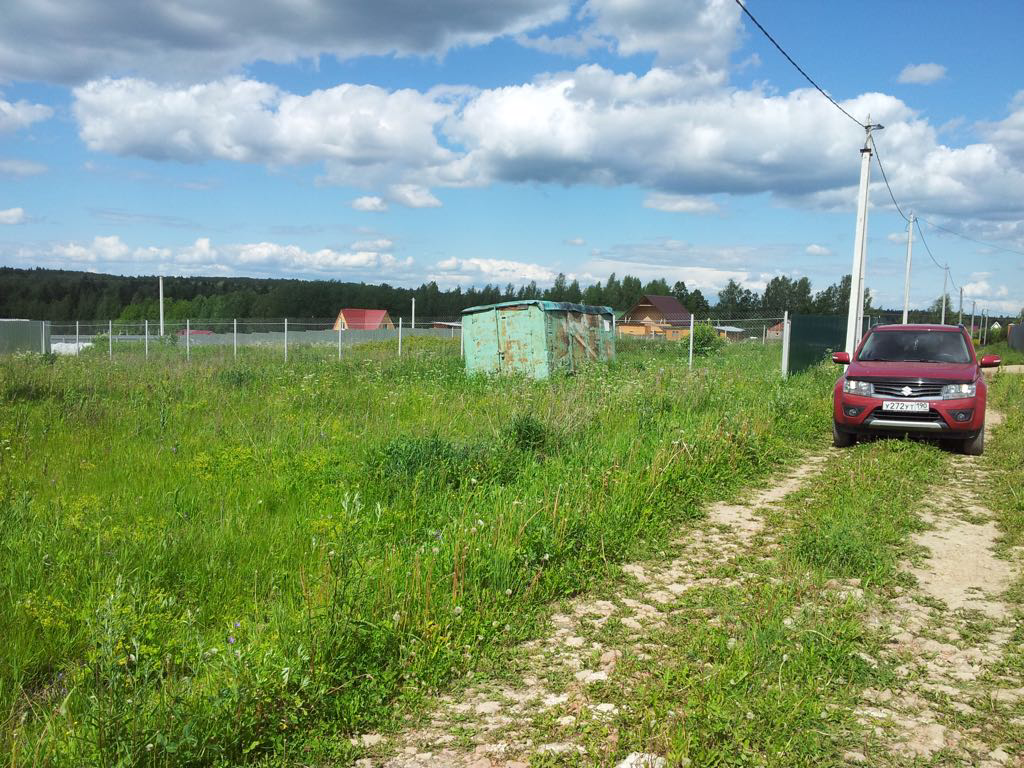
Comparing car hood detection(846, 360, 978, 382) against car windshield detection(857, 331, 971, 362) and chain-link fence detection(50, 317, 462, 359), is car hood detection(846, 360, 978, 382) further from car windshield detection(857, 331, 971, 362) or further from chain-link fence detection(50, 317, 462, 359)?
chain-link fence detection(50, 317, 462, 359)

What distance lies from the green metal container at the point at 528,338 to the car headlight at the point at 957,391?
870cm

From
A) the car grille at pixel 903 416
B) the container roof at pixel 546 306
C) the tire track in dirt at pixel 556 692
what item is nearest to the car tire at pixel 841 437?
the car grille at pixel 903 416

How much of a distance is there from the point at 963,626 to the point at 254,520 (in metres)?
4.67

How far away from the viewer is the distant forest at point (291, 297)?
85.5 metres

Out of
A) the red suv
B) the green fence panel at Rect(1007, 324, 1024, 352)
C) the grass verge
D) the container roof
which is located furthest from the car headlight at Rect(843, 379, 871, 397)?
the green fence panel at Rect(1007, 324, 1024, 352)

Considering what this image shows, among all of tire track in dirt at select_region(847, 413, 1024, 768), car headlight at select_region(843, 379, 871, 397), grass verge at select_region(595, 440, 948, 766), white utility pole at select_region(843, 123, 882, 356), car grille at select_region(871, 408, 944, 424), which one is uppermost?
white utility pole at select_region(843, 123, 882, 356)

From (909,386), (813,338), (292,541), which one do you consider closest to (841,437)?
(909,386)

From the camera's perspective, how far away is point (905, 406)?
8.99 metres

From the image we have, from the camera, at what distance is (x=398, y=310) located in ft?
342

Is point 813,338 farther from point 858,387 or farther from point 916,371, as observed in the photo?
point 858,387

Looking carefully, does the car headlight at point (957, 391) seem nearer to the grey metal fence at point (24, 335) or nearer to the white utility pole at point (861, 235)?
the white utility pole at point (861, 235)

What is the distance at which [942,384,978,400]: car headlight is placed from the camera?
885 centimetres

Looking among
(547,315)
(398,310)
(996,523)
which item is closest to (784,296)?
(398,310)

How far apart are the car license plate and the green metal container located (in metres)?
8.26
